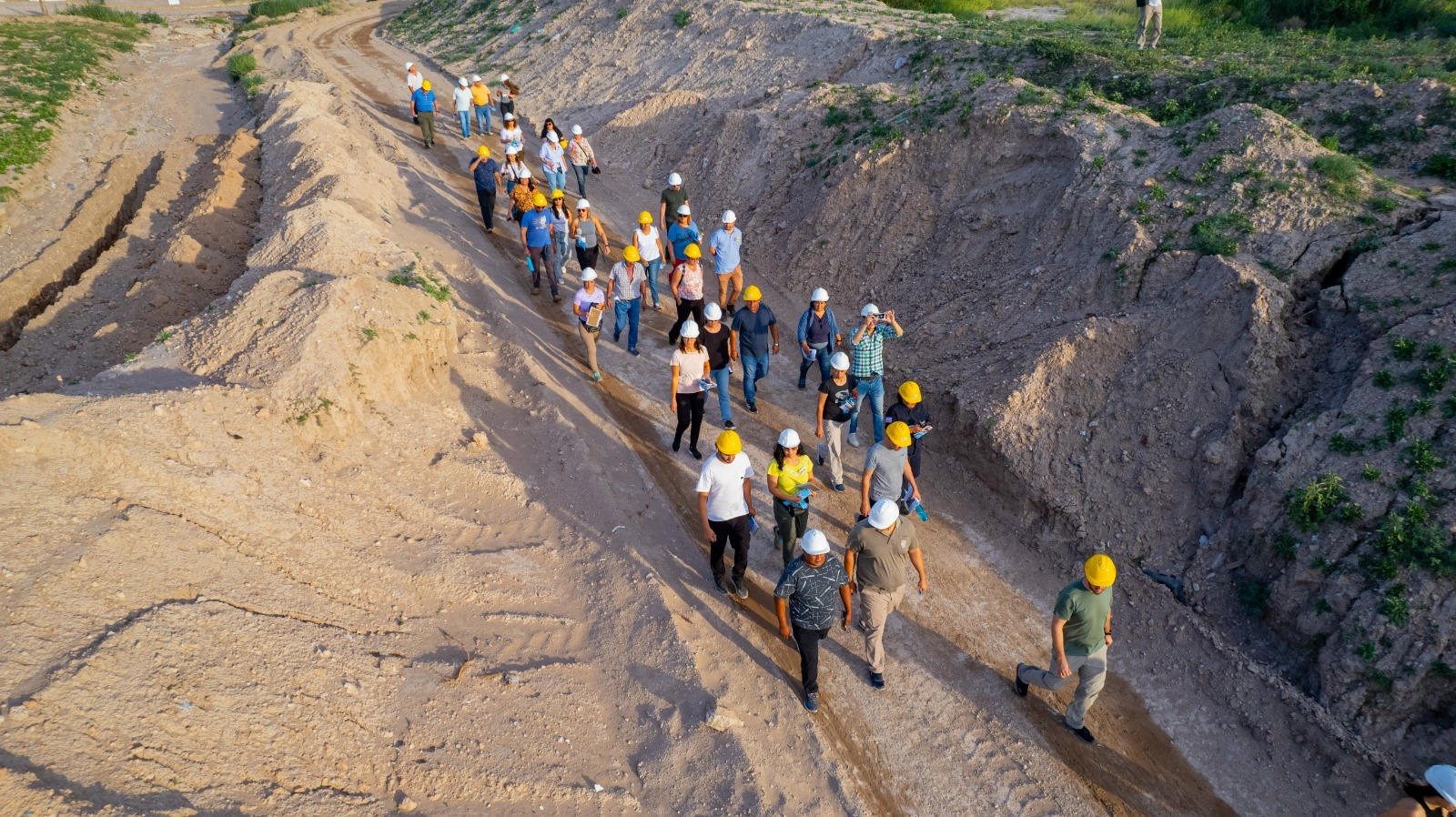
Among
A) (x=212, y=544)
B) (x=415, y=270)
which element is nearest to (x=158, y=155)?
(x=415, y=270)

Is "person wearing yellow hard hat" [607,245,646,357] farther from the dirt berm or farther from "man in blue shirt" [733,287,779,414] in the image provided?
the dirt berm

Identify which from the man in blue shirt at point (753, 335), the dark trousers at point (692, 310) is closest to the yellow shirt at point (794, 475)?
the man in blue shirt at point (753, 335)

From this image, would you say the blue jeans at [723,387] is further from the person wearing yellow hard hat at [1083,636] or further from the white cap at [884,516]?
the person wearing yellow hard hat at [1083,636]

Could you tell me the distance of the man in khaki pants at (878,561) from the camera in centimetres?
621

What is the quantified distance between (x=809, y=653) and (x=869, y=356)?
13.0 ft

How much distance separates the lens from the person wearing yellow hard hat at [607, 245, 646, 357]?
35.0ft

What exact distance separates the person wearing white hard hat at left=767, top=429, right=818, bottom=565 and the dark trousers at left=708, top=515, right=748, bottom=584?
0.47 meters

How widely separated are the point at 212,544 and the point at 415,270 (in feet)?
19.4

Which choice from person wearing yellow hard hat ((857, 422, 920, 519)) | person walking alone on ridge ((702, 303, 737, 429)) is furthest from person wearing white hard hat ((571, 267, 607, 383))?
person wearing yellow hard hat ((857, 422, 920, 519))

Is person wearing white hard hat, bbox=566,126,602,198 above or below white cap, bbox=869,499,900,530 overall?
A: above

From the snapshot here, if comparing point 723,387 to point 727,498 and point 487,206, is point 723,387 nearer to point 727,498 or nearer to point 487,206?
point 727,498

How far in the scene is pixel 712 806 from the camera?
5.75 m

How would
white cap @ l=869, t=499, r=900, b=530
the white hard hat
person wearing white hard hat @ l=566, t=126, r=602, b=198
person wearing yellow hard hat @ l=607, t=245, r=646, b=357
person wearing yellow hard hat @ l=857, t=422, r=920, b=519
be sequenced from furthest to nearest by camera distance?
1. person wearing white hard hat @ l=566, t=126, r=602, b=198
2. person wearing yellow hard hat @ l=607, t=245, r=646, b=357
3. person wearing yellow hard hat @ l=857, t=422, r=920, b=519
4. white cap @ l=869, t=499, r=900, b=530
5. the white hard hat

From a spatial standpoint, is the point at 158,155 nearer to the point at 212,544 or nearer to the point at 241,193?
the point at 241,193
